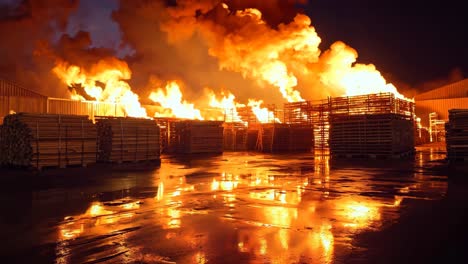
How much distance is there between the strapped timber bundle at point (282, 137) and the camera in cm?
3034

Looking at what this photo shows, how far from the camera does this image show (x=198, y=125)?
2714 centimetres

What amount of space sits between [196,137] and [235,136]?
625 centimetres

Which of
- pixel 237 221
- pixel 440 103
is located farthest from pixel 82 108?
pixel 440 103

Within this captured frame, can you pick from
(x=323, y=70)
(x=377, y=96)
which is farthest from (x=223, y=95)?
(x=377, y=96)

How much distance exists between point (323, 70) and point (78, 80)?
21.5 meters

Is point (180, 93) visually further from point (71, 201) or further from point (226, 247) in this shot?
point (226, 247)

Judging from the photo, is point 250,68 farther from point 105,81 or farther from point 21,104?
point 21,104

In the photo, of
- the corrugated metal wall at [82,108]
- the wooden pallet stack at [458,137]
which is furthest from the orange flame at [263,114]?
the wooden pallet stack at [458,137]

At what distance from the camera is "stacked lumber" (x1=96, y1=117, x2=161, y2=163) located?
19016 mm

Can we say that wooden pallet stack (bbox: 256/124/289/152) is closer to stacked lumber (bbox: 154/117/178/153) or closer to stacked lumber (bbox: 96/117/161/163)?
stacked lumber (bbox: 154/117/178/153)

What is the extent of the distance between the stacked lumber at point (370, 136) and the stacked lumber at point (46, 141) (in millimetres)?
13645

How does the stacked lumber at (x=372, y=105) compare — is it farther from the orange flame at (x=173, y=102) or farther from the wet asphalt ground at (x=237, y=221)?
the orange flame at (x=173, y=102)

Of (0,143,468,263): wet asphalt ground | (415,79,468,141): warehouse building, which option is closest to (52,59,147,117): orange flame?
(0,143,468,263): wet asphalt ground

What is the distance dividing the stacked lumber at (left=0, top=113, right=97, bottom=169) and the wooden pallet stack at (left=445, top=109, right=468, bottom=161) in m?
16.3
